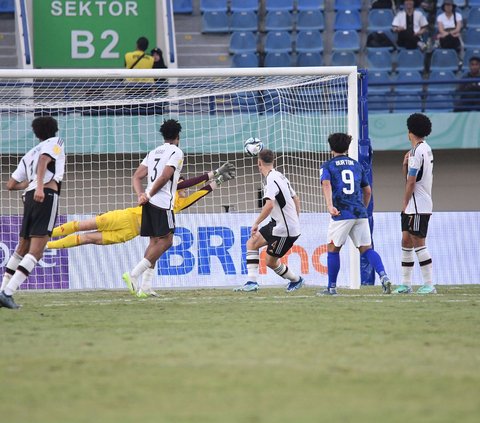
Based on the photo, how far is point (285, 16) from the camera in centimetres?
2155

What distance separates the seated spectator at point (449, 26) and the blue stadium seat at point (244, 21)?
3900 millimetres

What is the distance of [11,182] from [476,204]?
1289 centimetres

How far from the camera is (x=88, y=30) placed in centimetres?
2069

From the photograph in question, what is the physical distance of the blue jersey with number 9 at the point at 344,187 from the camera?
11117 millimetres

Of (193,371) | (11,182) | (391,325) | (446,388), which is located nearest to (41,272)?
(11,182)

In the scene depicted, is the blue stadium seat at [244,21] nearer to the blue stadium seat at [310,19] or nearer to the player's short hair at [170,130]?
the blue stadium seat at [310,19]

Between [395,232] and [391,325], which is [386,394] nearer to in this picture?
[391,325]

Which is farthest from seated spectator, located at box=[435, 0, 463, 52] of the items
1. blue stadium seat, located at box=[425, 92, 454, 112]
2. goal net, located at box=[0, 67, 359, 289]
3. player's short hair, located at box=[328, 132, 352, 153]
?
player's short hair, located at box=[328, 132, 352, 153]

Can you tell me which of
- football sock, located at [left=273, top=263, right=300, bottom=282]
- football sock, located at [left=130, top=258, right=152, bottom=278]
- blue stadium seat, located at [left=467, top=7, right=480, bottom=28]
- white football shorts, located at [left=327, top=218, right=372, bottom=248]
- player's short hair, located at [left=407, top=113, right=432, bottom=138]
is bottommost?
football sock, located at [left=273, top=263, right=300, bottom=282]

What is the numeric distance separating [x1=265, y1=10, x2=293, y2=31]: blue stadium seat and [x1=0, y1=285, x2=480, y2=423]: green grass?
42.0 ft

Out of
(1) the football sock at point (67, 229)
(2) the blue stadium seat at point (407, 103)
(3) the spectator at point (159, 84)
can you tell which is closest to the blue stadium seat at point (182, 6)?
(3) the spectator at point (159, 84)

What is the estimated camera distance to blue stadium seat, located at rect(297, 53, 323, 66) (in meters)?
20.7

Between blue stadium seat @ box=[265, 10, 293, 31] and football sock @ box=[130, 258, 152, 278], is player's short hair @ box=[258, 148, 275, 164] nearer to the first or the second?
football sock @ box=[130, 258, 152, 278]

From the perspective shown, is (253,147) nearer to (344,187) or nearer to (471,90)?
(344,187)
